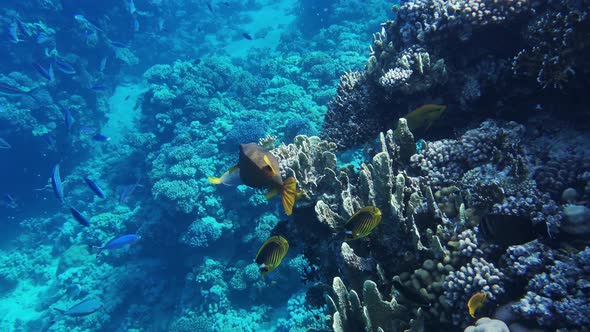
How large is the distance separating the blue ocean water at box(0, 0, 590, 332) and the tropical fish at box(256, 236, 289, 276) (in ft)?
0.07

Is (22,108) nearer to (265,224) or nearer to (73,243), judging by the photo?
(73,243)

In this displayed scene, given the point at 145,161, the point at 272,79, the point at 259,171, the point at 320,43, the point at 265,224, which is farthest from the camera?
the point at 320,43

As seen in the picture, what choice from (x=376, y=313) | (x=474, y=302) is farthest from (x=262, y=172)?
(x=474, y=302)

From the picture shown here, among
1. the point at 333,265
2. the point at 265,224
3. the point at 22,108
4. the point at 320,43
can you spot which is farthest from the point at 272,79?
the point at 333,265

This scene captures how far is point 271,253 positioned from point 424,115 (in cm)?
241

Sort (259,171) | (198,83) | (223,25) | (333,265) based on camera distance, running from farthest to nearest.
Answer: (223,25), (198,83), (333,265), (259,171)

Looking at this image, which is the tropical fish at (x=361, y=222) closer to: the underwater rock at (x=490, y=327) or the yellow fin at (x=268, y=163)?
the yellow fin at (x=268, y=163)

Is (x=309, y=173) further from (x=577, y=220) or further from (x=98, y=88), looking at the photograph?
(x=98, y=88)

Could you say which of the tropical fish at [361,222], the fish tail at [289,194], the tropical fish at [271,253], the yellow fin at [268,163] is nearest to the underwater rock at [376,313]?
the tropical fish at [361,222]

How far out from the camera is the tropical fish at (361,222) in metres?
2.69

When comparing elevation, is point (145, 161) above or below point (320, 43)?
below

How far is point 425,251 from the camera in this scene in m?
2.94

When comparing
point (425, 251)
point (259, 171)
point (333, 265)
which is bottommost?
point (425, 251)

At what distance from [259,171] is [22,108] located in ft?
54.1
